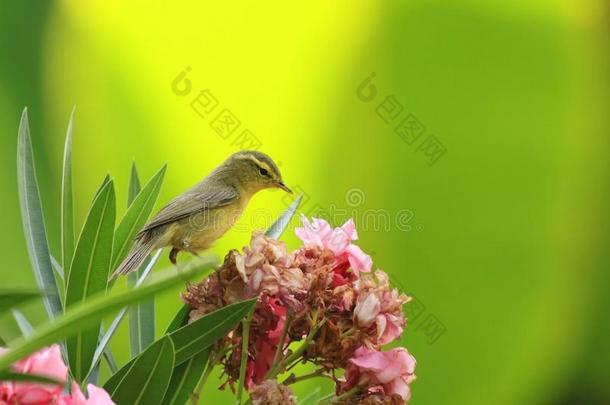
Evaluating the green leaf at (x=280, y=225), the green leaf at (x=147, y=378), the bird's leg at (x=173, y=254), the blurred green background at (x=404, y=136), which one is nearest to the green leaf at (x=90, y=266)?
the green leaf at (x=147, y=378)

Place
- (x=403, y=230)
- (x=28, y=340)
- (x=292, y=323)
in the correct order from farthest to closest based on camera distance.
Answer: (x=403, y=230) < (x=292, y=323) < (x=28, y=340)

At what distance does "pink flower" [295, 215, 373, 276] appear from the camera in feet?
1.80

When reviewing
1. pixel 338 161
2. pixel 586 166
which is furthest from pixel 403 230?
pixel 586 166

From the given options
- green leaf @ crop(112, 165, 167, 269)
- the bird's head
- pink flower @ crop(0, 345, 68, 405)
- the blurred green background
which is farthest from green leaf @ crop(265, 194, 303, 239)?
the blurred green background

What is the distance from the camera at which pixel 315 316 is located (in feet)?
1.66

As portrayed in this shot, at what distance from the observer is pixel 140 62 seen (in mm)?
1605

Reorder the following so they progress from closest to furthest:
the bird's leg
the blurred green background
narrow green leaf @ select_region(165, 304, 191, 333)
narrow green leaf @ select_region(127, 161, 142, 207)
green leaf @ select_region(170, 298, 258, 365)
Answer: green leaf @ select_region(170, 298, 258, 365) < narrow green leaf @ select_region(165, 304, 191, 333) < narrow green leaf @ select_region(127, 161, 142, 207) < the bird's leg < the blurred green background

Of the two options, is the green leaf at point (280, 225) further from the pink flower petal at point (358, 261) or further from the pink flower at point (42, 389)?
the pink flower at point (42, 389)

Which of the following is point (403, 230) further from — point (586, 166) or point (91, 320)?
point (91, 320)

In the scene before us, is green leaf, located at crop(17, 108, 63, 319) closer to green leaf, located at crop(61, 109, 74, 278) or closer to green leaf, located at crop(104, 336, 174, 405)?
green leaf, located at crop(61, 109, 74, 278)

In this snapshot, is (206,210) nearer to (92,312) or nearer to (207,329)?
(207,329)

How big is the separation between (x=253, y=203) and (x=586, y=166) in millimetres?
722

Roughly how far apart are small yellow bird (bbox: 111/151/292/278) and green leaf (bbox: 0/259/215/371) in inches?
14.9

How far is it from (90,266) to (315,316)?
0.17m
